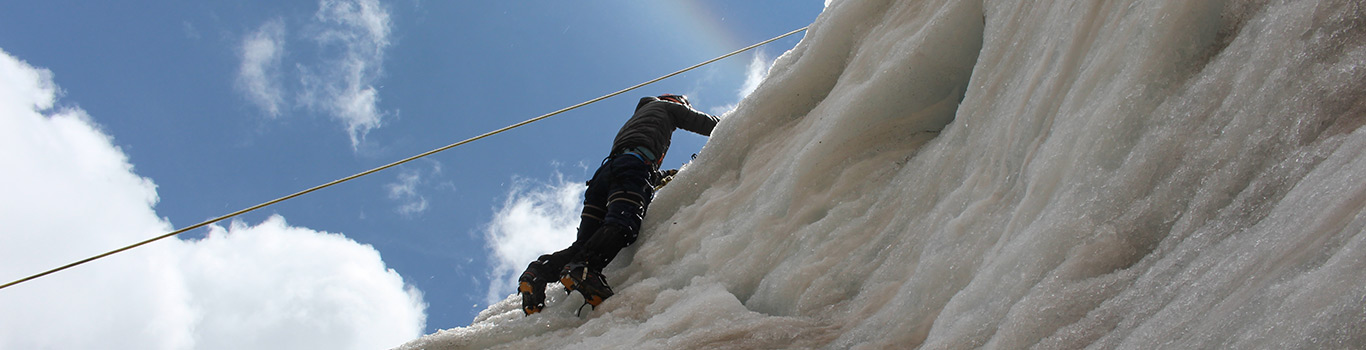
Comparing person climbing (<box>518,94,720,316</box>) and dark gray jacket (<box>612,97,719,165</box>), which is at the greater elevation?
dark gray jacket (<box>612,97,719,165</box>)

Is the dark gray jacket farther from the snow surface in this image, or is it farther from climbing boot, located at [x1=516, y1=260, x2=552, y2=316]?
climbing boot, located at [x1=516, y1=260, x2=552, y2=316]

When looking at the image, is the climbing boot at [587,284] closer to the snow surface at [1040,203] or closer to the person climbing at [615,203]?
the person climbing at [615,203]

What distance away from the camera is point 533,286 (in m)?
5.55

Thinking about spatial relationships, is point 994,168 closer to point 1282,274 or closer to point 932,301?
point 932,301

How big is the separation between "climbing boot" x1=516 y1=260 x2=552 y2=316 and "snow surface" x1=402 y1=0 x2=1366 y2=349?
14cm

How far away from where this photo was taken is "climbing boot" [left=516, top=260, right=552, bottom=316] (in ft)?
18.2

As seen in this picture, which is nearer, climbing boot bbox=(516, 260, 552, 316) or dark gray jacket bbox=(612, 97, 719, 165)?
climbing boot bbox=(516, 260, 552, 316)

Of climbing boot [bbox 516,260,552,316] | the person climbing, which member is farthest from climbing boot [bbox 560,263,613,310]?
climbing boot [bbox 516,260,552,316]

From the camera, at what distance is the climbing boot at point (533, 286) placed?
5.54 m

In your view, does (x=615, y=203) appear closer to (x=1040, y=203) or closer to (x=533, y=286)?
(x=533, y=286)

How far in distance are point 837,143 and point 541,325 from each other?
205 cm

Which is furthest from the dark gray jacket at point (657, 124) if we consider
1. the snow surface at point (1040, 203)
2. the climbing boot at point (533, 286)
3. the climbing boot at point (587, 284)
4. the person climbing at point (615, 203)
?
the climbing boot at point (587, 284)

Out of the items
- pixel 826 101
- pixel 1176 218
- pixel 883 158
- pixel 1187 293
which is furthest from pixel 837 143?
pixel 1187 293

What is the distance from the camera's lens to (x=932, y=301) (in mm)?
3537
